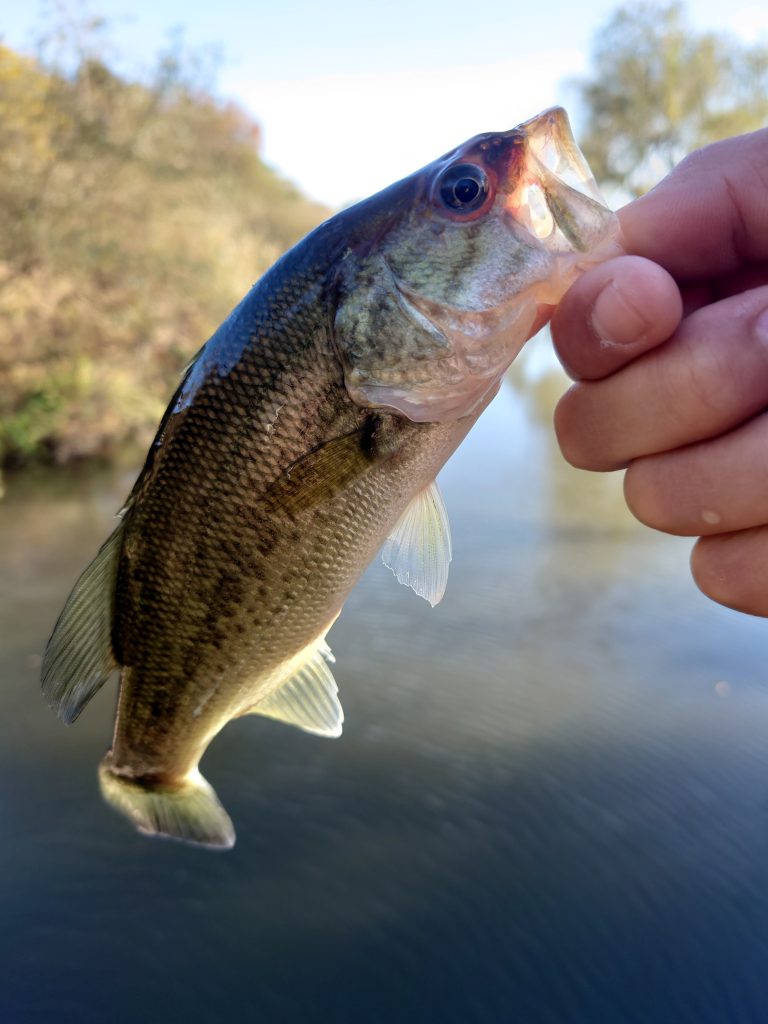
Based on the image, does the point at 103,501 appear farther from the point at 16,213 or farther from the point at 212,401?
the point at 212,401

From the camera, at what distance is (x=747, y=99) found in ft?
76.6

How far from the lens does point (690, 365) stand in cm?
148

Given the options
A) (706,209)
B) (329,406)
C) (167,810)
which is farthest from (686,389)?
(167,810)

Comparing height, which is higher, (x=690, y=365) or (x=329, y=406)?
(x=690, y=365)

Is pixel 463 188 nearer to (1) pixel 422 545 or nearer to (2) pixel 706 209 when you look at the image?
(2) pixel 706 209

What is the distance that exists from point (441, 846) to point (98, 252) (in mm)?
14147

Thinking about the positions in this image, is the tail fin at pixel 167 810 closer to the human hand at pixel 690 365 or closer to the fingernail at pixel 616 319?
the human hand at pixel 690 365

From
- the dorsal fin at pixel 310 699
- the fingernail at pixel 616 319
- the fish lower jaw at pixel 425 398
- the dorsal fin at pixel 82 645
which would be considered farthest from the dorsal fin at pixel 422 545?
the dorsal fin at pixel 82 645

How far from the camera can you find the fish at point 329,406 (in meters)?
1.55

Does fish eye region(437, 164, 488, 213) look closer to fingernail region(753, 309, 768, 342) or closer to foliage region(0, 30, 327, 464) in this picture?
fingernail region(753, 309, 768, 342)

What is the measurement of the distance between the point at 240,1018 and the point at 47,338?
13.5 meters

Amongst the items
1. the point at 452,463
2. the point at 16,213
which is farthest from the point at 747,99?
the point at 16,213

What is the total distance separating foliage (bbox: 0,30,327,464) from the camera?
13.5 m

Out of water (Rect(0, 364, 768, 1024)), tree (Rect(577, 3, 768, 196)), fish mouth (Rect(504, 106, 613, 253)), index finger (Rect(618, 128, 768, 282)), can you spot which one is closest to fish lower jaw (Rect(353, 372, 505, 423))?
fish mouth (Rect(504, 106, 613, 253))
